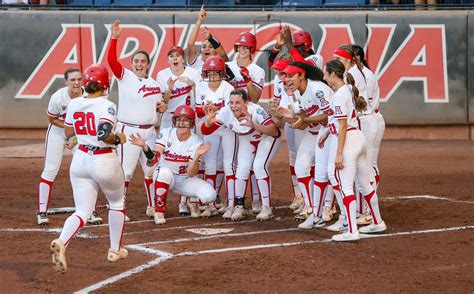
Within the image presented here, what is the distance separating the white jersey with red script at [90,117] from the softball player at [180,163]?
2403 mm

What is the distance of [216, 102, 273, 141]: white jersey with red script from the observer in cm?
1117

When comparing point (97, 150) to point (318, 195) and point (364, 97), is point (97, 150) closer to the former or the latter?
point (318, 195)

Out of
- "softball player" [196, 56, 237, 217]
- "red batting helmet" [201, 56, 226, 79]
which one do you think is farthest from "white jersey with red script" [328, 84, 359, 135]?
"red batting helmet" [201, 56, 226, 79]

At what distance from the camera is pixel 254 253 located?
9312 millimetres

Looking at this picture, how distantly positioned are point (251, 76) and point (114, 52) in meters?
2.02

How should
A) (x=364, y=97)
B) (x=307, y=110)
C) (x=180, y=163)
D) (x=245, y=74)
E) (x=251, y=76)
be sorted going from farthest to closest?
(x=251, y=76) < (x=245, y=74) < (x=180, y=163) < (x=307, y=110) < (x=364, y=97)

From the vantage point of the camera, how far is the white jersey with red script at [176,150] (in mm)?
11164

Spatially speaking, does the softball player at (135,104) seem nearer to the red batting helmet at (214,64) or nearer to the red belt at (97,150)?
the red batting helmet at (214,64)

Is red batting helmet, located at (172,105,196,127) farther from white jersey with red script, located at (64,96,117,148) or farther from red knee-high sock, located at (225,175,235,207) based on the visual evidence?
white jersey with red script, located at (64,96,117,148)

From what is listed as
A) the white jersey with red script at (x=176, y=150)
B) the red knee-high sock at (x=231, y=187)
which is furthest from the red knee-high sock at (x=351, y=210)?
the white jersey with red script at (x=176, y=150)

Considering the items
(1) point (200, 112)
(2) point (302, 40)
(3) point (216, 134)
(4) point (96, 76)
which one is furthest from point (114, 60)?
(2) point (302, 40)

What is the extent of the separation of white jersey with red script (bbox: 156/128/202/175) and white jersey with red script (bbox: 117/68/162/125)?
10.3 inches

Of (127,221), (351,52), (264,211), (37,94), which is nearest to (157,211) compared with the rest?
(127,221)

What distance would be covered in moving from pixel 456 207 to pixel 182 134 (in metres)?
3.39
